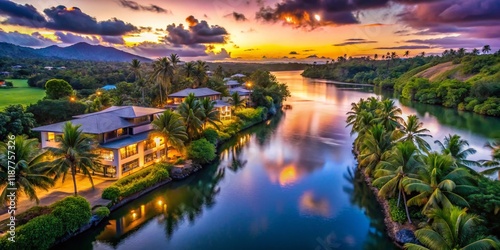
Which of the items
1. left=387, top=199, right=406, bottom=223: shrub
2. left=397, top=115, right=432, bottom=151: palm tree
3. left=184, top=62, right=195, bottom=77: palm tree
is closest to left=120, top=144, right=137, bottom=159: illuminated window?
left=387, top=199, right=406, bottom=223: shrub

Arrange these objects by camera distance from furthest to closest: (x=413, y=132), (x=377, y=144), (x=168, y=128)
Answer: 1. (x=168, y=128)
2. (x=413, y=132)
3. (x=377, y=144)

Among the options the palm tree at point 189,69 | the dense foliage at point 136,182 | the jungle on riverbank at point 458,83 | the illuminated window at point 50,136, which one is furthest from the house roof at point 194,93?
the jungle on riverbank at point 458,83

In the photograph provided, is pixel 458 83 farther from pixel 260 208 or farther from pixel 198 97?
pixel 260 208

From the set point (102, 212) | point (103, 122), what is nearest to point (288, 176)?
point (102, 212)

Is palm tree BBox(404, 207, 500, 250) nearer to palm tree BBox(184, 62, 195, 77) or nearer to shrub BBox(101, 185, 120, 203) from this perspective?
shrub BBox(101, 185, 120, 203)

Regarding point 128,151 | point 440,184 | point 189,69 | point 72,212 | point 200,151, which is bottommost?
point 72,212

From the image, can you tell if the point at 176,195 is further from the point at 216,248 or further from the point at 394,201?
the point at 394,201

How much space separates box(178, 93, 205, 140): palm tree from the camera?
3847cm

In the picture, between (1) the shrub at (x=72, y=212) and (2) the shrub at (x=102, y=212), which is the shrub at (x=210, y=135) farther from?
(1) the shrub at (x=72, y=212)

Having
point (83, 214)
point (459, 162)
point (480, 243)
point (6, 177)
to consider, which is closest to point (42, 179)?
point (6, 177)

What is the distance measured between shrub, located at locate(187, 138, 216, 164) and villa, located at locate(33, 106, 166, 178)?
3193 mm

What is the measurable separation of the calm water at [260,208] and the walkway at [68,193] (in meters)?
2.50

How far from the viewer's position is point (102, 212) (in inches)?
942

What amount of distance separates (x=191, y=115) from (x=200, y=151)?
445cm
